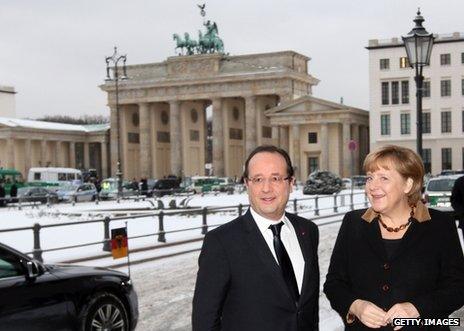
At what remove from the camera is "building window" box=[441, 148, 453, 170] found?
77.4 meters

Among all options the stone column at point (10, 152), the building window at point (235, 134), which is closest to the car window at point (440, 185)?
the building window at point (235, 134)

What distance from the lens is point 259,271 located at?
354cm

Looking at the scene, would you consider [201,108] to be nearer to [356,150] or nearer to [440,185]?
[356,150]

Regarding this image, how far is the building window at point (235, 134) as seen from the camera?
9838 centimetres

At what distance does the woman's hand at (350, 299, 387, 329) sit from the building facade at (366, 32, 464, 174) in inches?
2950

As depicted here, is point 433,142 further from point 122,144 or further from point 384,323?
point 384,323

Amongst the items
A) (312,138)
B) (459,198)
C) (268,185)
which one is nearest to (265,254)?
(268,185)

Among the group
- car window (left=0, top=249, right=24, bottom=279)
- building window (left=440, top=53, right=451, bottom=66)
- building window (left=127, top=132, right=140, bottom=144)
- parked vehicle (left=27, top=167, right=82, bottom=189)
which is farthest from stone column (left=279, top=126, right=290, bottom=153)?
car window (left=0, top=249, right=24, bottom=279)

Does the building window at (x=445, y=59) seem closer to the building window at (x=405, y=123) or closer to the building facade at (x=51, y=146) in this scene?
the building window at (x=405, y=123)

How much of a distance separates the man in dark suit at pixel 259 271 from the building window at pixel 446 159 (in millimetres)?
77097

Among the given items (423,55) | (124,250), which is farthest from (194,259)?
(423,55)

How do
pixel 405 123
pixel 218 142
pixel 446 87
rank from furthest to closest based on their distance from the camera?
pixel 218 142
pixel 405 123
pixel 446 87

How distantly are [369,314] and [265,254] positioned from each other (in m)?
0.61

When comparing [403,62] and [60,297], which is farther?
[403,62]
